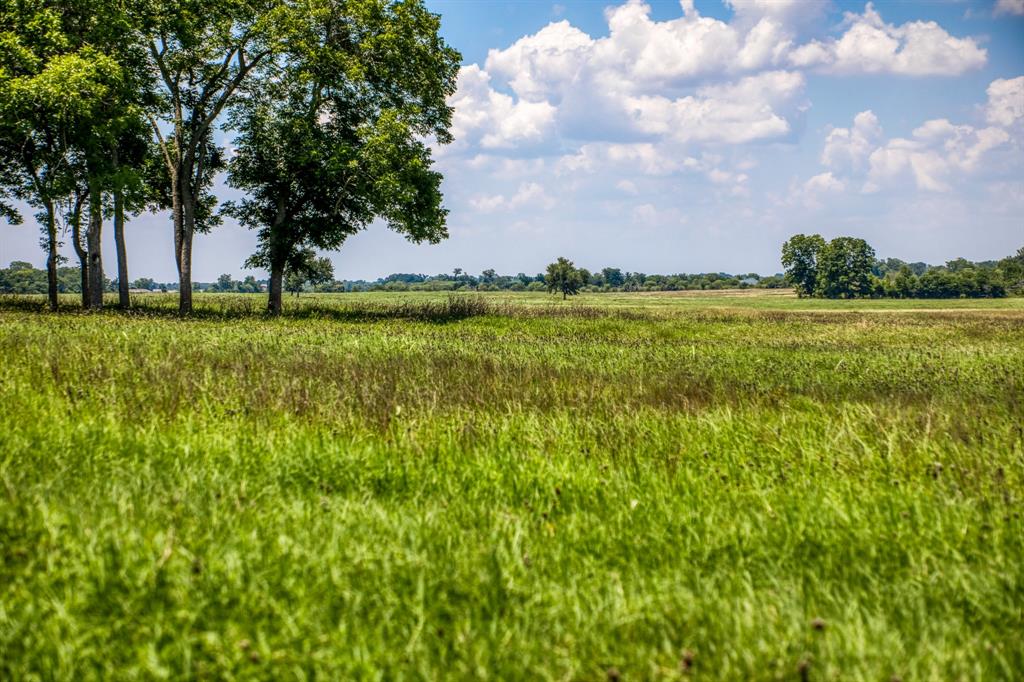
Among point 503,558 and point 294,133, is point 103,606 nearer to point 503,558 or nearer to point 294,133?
point 503,558

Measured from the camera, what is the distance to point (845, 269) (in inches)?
5157

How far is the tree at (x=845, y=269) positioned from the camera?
130 metres

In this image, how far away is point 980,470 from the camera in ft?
16.1

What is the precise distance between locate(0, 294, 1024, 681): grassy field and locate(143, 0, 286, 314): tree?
866 inches

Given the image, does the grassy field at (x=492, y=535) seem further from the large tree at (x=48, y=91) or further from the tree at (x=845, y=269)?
the tree at (x=845, y=269)

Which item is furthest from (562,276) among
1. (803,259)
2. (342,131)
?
(342,131)

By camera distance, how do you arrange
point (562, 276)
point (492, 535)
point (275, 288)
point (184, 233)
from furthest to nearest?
point (562, 276), point (275, 288), point (184, 233), point (492, 535)

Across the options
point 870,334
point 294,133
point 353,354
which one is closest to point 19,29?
point 294,133

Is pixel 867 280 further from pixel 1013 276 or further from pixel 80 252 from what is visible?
pixel 80 252

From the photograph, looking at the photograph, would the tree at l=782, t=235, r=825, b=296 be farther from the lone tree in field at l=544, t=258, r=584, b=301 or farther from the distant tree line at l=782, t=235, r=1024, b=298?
the lone tree in field at l=544, t=258, r=584, b=301

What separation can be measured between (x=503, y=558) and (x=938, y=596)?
2364 millimetres

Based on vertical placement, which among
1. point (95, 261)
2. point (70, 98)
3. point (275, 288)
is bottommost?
point (275, 288)

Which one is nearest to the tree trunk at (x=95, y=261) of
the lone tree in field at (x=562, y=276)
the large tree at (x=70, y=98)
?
the large tree at (x=70, y=98)

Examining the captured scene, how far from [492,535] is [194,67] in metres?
30.8
